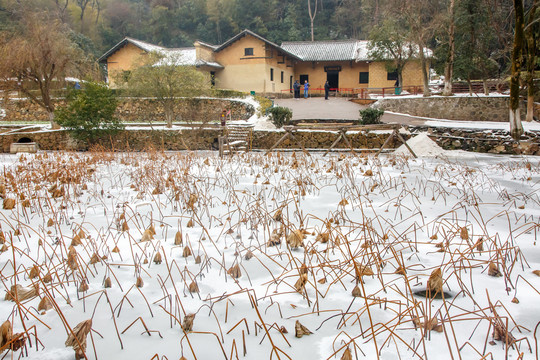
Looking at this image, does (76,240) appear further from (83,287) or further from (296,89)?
(296,89)

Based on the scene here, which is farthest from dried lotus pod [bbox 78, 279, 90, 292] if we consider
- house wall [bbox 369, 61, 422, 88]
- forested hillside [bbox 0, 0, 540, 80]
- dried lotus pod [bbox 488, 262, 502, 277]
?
forested hillside [bbox 0, 0, 540, 80]

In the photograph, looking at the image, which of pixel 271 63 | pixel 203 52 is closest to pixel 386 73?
pixel 271 63

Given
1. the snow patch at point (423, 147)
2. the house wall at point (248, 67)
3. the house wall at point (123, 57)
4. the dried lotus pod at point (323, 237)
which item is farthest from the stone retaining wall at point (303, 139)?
the house wall at point (123, 57)

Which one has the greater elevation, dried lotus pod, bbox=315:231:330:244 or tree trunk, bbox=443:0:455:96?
tree trunk, bbox=443:0:455:96

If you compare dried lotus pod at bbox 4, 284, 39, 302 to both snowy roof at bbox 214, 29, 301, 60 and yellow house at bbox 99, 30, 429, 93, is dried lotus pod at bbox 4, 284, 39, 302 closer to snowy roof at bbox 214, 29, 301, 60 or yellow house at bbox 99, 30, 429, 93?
yellow house at bbox 99, 30, 429, 93

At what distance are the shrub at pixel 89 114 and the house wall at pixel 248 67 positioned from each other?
15.6 metres

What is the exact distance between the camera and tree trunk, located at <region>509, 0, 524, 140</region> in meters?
10.7

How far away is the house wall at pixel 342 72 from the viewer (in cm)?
3275

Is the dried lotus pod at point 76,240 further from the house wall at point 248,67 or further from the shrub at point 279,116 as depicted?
the house wall at point 248,67

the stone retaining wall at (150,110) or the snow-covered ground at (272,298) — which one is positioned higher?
the stone retaining wall at (150,110)

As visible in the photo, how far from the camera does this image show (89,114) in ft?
49.2

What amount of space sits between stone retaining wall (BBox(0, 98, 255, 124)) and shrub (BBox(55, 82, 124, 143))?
322 inches

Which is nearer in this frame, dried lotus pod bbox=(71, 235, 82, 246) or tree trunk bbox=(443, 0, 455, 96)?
dried lotus pod bbox=(71, 235, 82, 246)

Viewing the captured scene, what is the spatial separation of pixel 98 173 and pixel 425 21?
2393cm
